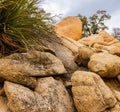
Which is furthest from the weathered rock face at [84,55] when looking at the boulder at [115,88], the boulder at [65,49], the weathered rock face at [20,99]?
the weathered rock face at [20,99]

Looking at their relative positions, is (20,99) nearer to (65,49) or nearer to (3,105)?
(3,105)

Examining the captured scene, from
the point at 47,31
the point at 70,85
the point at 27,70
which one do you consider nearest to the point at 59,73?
the point at 70,85

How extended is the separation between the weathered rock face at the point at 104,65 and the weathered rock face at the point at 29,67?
44cm

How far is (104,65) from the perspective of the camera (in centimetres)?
473

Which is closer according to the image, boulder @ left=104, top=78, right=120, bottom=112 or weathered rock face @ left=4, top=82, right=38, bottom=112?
weathered rock face @ left=4, top=82, right=38, bottom=112

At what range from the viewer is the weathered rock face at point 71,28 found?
7.14 m

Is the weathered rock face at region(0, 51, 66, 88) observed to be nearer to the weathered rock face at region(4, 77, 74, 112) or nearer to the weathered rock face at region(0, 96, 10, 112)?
the weathered rock face at region(4, 77, 74, 112)

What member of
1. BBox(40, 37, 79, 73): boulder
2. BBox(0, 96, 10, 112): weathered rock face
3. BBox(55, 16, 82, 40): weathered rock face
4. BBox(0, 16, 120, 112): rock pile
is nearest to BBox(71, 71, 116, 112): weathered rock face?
BBox(0, 16, 120, 112): rock pile

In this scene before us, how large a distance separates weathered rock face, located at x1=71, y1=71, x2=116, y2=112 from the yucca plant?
90cm

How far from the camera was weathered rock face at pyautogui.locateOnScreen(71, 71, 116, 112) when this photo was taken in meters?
4.23

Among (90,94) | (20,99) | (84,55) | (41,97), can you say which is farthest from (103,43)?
(20,99)

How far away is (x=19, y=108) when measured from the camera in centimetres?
390

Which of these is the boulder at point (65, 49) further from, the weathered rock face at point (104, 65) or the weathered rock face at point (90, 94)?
the weathered rock face at point (90, 94)

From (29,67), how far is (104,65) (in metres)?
1.08
